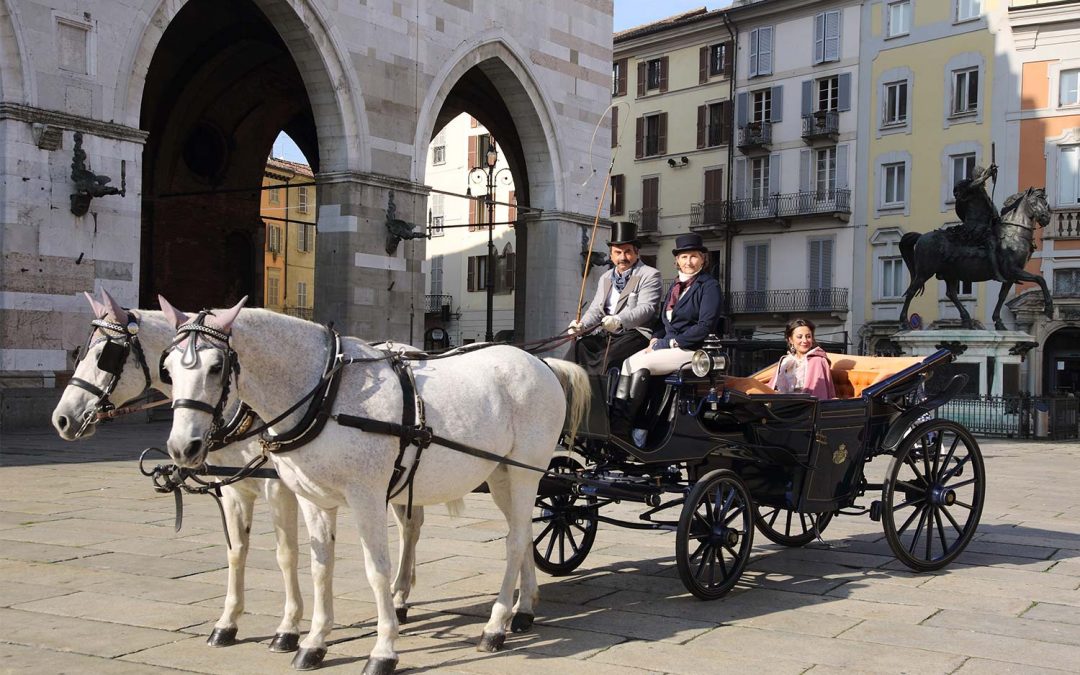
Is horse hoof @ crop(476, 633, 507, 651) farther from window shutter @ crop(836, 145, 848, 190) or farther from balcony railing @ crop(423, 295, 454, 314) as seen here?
balcony railing @ crop(423, 295, 454, 314)

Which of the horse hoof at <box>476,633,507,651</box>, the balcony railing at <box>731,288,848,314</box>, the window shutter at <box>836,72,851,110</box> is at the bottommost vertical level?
the horse hoof at <box>476,633,507,651</box>

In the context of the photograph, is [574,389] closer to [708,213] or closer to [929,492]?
[929,492]

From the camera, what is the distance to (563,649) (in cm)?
509

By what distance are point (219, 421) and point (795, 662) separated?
2.70m

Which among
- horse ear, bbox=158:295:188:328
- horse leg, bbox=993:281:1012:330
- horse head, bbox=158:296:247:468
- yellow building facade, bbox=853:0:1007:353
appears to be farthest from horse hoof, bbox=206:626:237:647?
yellow building facade, bbox=853:0:1007:353

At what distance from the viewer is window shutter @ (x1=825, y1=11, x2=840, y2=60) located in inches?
1465

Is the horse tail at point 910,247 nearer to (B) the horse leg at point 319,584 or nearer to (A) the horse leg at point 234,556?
(A) the horse leg at point 234,556

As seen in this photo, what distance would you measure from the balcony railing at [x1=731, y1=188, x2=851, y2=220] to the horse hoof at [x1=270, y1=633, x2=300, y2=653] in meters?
33.5

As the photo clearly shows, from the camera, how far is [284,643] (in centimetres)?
499

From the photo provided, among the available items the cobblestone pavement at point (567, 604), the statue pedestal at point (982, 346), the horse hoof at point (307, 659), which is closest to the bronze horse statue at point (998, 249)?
the statue pedestal at point (982, 346)

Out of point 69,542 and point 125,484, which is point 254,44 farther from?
point 69,542

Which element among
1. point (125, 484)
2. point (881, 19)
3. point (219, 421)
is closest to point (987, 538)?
point (219, 421)

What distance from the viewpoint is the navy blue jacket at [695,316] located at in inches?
261

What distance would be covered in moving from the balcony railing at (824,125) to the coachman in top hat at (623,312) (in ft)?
104
